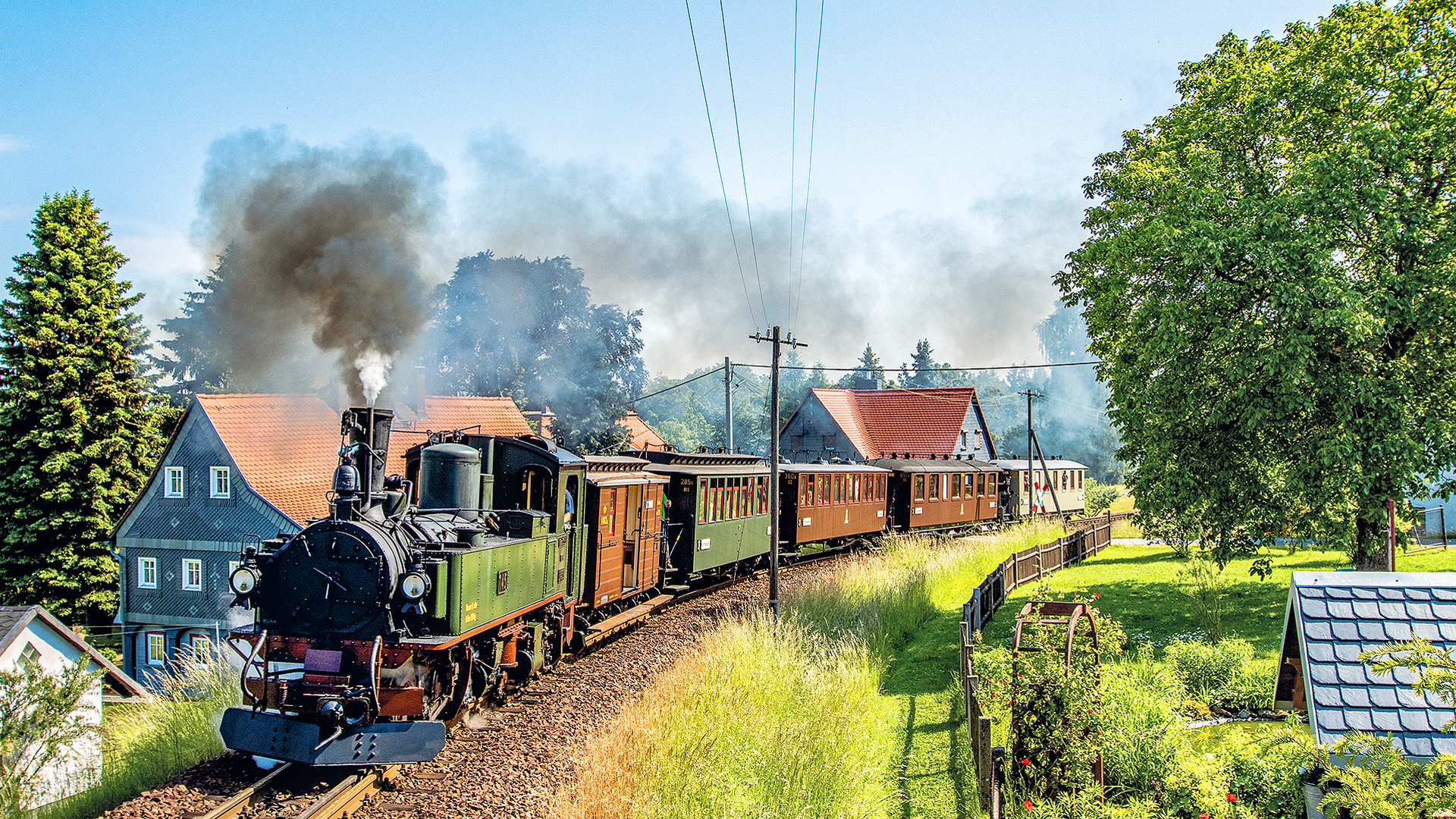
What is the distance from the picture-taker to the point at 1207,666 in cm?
1017

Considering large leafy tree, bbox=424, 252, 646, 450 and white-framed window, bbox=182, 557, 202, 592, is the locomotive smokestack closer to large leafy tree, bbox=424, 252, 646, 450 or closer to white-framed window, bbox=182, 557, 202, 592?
white-framed window, bbox=182, 557, 202, 592

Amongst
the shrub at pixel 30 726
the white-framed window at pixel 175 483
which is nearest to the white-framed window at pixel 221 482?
the white-framed window at pixel 175 483

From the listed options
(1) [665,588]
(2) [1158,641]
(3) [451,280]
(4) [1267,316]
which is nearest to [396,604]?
(1) [665,588]

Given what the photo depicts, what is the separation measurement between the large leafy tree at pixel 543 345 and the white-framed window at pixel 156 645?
15049 mm

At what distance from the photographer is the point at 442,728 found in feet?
25.7

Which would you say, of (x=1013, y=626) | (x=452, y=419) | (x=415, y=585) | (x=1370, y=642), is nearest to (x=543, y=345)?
(x=452, y=419)

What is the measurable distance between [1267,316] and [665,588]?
10.9 metres

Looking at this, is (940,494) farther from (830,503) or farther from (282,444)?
(282,444)

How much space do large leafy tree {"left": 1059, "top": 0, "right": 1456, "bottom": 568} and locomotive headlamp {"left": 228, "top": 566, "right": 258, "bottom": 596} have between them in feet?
41.4

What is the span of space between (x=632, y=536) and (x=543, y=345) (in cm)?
2745

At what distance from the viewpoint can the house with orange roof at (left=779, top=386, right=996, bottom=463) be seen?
42.7 m

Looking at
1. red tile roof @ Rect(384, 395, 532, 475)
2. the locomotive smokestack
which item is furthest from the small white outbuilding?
red tile roof @ Rect(384, 395, 532, 475)

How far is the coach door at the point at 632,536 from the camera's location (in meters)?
13.6

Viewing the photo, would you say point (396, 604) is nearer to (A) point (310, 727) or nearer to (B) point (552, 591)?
(A) point (310, 727)
